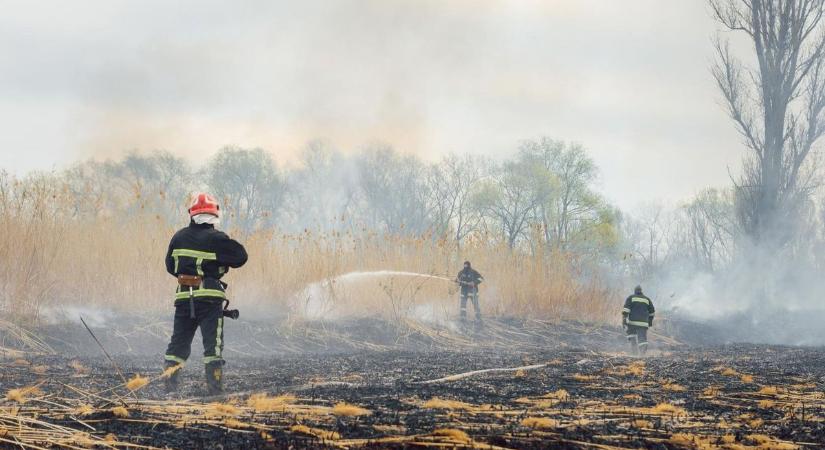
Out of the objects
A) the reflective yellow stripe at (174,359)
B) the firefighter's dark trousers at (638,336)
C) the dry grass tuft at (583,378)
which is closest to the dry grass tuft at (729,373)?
the dry grass tuft at (583,378)

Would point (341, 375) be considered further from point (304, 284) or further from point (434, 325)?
point (434, 325)

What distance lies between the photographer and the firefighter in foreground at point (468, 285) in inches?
798

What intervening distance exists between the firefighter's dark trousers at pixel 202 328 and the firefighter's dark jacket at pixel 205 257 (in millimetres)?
84

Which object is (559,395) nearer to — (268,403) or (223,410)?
(268,403)

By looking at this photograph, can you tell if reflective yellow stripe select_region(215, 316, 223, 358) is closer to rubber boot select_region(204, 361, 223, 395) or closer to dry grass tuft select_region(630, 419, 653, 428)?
rubber boot select_region(204, 361, 223, 395)

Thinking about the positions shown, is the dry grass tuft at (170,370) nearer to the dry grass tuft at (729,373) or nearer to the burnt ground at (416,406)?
the burnt ground at (416,406)

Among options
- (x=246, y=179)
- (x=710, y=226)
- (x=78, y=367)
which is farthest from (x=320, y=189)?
(x=78, y=367)

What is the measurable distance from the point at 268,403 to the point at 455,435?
1945 mm

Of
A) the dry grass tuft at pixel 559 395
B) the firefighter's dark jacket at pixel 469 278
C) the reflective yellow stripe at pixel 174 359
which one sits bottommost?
the dry grass tuft at pixel 559 395

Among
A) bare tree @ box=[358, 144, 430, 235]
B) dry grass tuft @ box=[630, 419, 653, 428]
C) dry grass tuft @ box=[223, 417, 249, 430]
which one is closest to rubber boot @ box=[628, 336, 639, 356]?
dry grass tuft @ box=[630, 419, 653, 428]

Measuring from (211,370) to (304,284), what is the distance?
987cm

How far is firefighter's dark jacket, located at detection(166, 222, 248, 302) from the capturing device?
24.2ft

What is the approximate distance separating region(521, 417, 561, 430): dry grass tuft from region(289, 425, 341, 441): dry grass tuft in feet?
3.87

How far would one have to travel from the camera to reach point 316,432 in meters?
4.52
